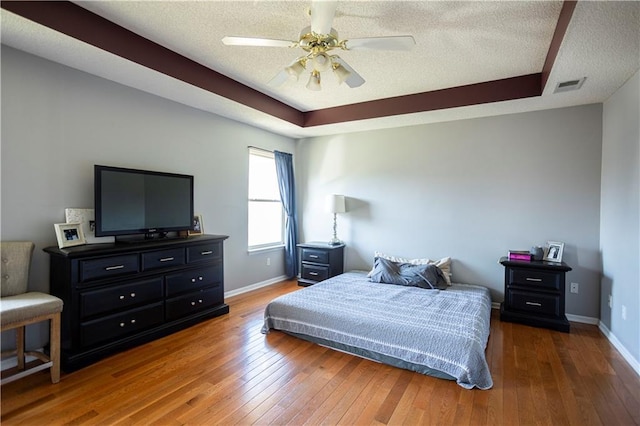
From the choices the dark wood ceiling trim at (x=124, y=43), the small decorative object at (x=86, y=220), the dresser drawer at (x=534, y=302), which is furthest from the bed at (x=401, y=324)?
the dark wood ceiling trim at (x=124, y=43)

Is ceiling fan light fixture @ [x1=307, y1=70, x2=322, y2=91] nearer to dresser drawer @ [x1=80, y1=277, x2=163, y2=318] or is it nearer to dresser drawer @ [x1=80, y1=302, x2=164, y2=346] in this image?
dresser drawer @ [x1=80, y1=277, x2=163, y2=318]

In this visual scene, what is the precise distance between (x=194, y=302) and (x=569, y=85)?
430 centimetres

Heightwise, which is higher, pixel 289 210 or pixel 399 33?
pixel 399 33

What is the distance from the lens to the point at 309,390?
7.14 ft

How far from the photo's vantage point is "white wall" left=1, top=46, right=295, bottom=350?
96.2 inches

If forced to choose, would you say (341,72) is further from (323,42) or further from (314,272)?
(314,272)

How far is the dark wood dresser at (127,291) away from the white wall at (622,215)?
393 centimetres

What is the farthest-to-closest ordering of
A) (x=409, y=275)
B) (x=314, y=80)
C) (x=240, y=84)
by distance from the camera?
(x=409, y=275), (x=240, y=84), (x=314, y=80)

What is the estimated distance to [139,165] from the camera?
3293 millimetres

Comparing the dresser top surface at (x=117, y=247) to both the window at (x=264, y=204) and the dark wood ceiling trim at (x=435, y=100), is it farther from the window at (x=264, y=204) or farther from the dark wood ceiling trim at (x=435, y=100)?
the dark wood ceiling trim at (x=435, y=100)

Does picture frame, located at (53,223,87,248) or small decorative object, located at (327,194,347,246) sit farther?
small decorative object, located at (327,194,347,246)

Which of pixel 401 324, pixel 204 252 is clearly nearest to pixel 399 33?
pixel 401 324

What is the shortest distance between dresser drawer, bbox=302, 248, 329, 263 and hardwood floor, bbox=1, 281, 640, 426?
190 cm

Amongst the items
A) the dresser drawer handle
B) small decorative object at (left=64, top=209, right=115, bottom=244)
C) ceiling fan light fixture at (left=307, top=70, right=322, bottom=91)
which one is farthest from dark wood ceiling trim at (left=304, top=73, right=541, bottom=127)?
the dresser drawer handle
